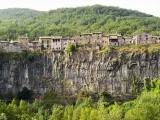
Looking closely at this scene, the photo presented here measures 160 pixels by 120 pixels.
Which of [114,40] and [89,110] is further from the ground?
[114,40]

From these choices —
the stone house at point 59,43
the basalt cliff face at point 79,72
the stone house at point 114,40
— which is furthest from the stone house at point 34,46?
the stone house at point 114,40

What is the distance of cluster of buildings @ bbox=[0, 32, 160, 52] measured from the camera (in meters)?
100

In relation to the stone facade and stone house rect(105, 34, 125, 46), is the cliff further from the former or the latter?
stone house rect(105, 34, 125, 46)

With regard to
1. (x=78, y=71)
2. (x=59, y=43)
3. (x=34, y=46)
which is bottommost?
(x=78, y=71)

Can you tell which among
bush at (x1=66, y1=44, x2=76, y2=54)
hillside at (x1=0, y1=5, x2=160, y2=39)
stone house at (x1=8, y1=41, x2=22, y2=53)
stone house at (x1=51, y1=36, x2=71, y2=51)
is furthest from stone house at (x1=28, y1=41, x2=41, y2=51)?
hillside at (x1=0, y1=5, x2=160, y2=39)

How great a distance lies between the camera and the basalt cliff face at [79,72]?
3563 inches

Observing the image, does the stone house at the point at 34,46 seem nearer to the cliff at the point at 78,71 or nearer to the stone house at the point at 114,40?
the cliff at the point at 78,71

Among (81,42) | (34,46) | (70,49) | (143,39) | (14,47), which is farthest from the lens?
(34,46)

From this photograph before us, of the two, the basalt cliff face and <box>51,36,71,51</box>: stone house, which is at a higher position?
<box>51,36,71,51</box>: stone house

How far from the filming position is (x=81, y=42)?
102438mm

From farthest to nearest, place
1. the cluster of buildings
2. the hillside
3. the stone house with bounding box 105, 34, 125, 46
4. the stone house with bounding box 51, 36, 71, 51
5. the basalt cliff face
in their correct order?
the hillside, the stone house with bounding box 51, 36, 71, 51, the cluster of buildings, the stone house with bounding box 105, 34, 125, 46, the basalt cliff face

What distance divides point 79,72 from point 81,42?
9.59 m

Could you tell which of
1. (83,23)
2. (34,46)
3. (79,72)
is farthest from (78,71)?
(83,23)

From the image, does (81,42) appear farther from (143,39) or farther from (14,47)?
(14,47)
